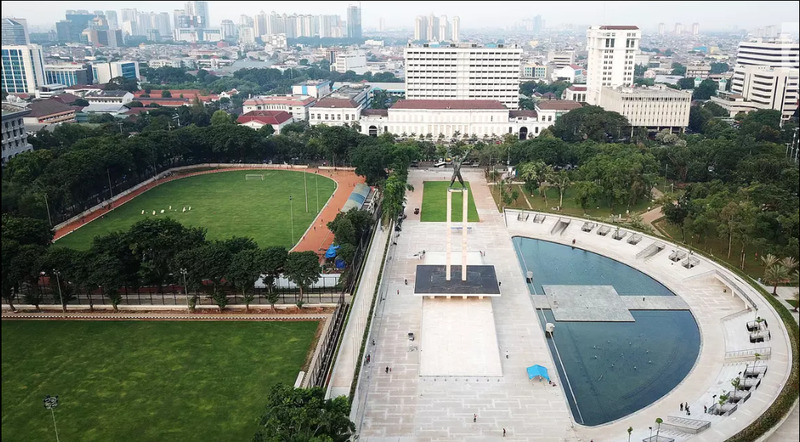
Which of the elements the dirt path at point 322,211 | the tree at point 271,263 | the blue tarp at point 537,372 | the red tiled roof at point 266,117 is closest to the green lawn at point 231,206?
the dirt path at point 322,211

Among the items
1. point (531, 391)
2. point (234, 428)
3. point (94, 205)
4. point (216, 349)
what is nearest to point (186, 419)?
point (234, 428)

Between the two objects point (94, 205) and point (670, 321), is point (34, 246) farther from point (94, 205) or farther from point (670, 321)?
point (670, 321)

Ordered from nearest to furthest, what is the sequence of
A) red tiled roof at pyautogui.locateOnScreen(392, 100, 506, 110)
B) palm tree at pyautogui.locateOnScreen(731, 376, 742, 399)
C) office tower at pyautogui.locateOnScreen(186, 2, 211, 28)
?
palm tree at pyautogui.locateOnScreen(731, 376, 742, 399)
red tiled roof at pyautogui.locateOnScreen(392, 100, 506, 110)
office tower at pyautogui.locateOnScreen(186, 2, 211, 28)

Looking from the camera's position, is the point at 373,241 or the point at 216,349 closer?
the point at 216,349

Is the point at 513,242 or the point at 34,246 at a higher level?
the point at 34,246

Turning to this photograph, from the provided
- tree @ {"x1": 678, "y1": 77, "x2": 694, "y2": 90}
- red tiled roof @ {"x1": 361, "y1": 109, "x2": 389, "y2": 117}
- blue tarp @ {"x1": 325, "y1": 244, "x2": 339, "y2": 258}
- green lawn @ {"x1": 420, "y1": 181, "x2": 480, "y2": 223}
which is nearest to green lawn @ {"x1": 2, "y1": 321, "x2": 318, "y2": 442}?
blue tarp @ {"x1": 325, "y1": 244, "x2": 339, "y2": 258}

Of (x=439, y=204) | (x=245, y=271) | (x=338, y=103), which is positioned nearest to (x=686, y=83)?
(x=338, y=103)

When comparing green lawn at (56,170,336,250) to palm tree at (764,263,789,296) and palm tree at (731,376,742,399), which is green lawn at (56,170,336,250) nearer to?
palm tree at (731,376,742,399)
